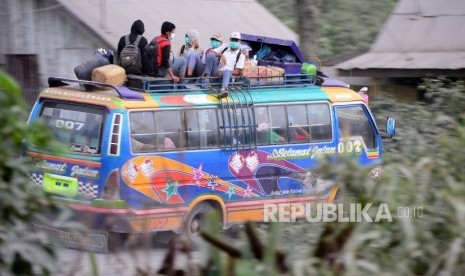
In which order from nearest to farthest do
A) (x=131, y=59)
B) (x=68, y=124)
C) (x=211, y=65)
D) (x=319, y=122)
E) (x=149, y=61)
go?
(x=68, y=124), (x=131, y=59), (x=149, y=61), (x=319, y=122), (x=211, y=65)

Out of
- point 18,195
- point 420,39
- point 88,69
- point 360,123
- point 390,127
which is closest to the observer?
point 18,195

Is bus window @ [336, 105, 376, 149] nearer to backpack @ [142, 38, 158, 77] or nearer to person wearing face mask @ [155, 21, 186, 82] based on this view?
person wearing face mask @ [155, 21, 186, 82]

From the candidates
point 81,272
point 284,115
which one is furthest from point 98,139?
point 81,272

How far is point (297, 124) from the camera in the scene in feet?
39.8

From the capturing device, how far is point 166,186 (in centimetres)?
1062

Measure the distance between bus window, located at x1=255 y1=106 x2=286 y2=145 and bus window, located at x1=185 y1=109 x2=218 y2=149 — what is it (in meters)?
0.70

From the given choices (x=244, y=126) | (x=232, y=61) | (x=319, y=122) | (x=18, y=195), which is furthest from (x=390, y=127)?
(x=18, y=195)

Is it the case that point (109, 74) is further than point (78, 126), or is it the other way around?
point (109, 74)

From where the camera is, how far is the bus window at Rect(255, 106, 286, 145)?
1177 cm

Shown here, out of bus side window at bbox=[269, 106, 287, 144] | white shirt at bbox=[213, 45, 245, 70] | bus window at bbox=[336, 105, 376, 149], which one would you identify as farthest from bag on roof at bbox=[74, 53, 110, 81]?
bus window at bbox=[336, 105, 376, 149]

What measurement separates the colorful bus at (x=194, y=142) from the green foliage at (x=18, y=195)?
548cm

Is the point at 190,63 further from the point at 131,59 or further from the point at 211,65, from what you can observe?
the point at 131,59

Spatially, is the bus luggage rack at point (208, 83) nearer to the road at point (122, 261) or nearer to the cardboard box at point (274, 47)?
the cardboard box at point (274, 47)

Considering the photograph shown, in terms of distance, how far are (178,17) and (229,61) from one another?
19.5ft
